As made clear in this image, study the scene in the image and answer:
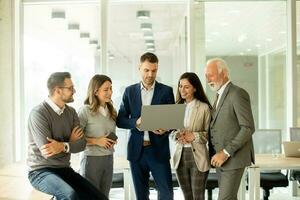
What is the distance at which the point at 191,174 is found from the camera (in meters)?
3.10

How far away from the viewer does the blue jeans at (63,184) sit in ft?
8.32

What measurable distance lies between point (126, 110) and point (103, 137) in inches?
12.3

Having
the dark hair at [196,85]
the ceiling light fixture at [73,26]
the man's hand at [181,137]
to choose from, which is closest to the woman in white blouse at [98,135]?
the man's hand at [181,137]

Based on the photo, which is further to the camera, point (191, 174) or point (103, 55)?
point (103, 55)

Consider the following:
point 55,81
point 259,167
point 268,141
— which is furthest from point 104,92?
point 268,141

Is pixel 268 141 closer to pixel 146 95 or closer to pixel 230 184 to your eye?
pixel 230 184

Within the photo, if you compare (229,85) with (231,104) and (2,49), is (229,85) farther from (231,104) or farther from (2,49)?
(2,49)

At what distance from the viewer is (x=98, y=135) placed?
10.1ft

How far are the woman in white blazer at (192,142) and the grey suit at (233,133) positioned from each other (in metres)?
0.20

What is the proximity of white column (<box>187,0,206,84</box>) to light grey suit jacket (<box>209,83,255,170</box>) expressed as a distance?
112 inches

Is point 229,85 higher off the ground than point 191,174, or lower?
higher

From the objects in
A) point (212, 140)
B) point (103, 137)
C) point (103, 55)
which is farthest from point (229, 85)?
point (103, 55)

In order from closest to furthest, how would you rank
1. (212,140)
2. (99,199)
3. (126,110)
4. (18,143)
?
(99,199) → (212,140) → (126,110) → (18,143)

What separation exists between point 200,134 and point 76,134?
0.96 metres
